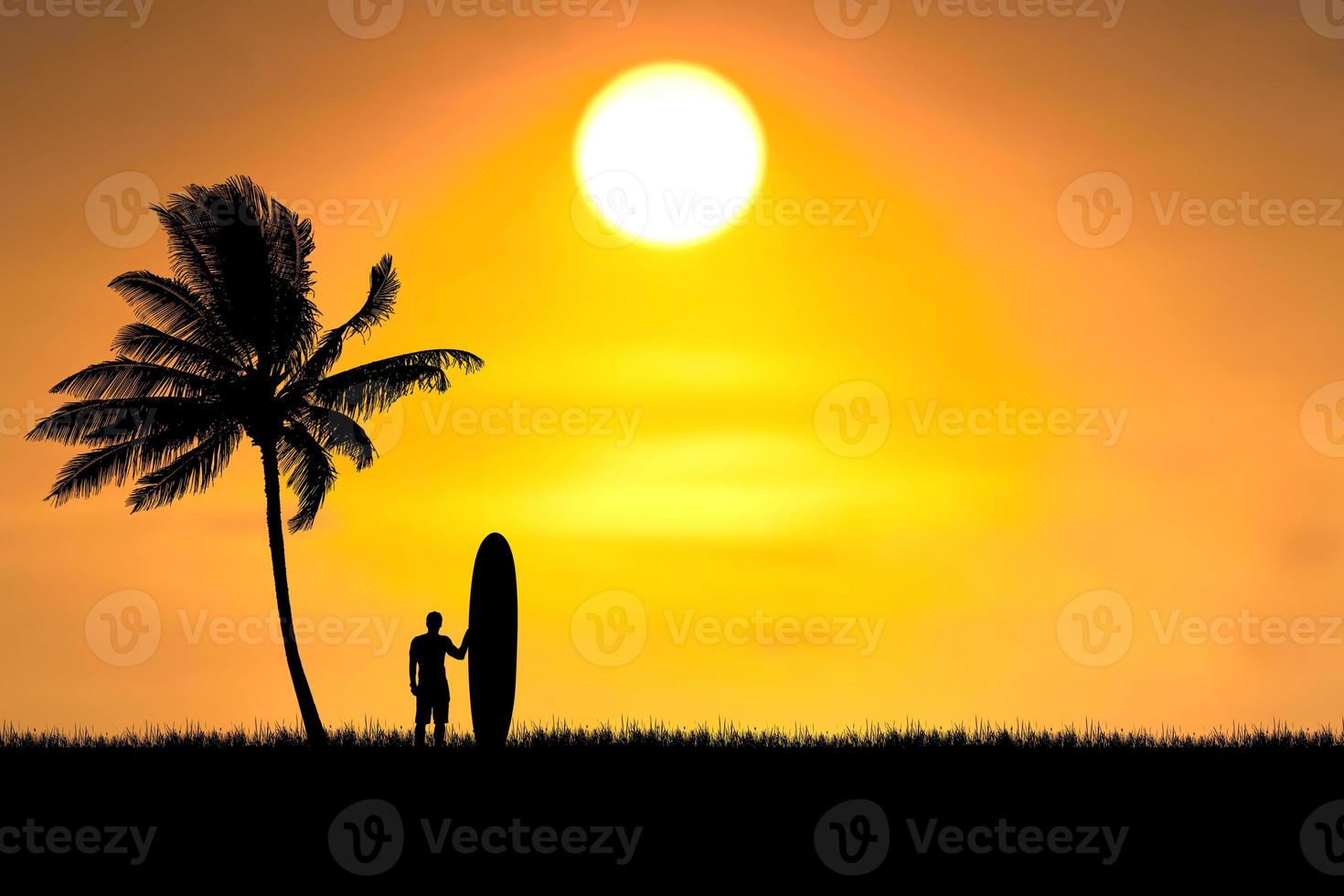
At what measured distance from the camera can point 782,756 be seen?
23.4 metres

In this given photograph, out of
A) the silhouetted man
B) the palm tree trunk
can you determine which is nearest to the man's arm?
the silhouetted man

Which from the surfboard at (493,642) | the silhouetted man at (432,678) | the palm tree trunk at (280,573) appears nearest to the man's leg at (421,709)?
the silhouetted man at (432,678)

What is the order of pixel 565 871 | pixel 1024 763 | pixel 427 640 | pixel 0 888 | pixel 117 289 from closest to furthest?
pixel 0 888, pixel 565 871, pixel 427 640, pixel 1024 763, pixel 117 289

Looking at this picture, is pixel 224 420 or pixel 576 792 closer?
pixel 576 792

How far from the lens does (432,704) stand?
21.6m

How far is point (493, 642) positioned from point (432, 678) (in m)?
3.20

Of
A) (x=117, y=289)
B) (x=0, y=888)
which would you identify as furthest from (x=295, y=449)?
(x=0, y=888)

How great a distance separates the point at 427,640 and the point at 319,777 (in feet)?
8.59

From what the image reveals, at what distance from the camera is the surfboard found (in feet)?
79.1

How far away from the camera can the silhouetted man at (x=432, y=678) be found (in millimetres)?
21453

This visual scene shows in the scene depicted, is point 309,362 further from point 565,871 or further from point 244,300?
point 565,871

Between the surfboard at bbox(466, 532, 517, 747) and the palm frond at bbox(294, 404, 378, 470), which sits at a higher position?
the palm frond at bbox(294, 404, 378, 470)

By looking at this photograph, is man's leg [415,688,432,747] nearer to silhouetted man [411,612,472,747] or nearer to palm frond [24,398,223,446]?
silhouetted man [411,612,472,747]

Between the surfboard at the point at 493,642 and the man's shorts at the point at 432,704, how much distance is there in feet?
7.57
